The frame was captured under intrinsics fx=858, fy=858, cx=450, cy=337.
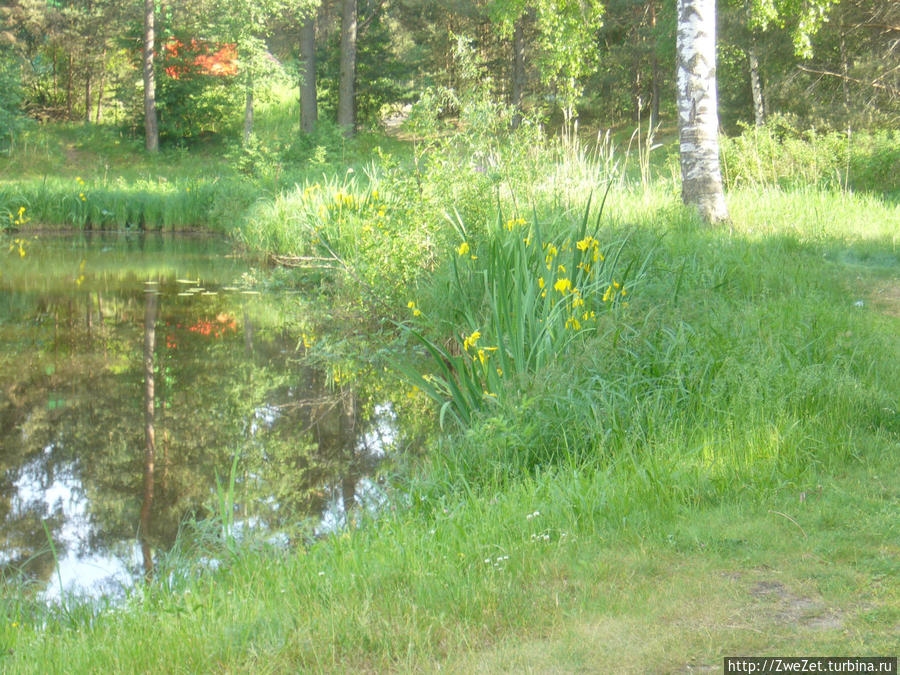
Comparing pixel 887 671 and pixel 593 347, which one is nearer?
pixel 887 671

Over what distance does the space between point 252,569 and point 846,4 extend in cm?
1827

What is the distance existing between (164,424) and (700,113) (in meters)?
6.02

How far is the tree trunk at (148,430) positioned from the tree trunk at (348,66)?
1873cm

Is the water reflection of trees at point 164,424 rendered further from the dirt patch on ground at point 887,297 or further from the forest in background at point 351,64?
the forest in background at point 351,64

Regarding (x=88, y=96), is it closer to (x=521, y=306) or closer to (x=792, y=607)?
(x=521, y=306)

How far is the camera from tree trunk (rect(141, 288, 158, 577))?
3872mm

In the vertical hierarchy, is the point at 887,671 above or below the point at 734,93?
below

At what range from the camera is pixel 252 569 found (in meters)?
3.16

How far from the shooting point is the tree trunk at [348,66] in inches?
1033

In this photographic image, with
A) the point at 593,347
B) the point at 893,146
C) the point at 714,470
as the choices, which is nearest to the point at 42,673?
the point at 714,470

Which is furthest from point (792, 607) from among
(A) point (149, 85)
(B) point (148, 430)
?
(A) point (149, 85)

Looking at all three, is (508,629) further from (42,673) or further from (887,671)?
(42,673)

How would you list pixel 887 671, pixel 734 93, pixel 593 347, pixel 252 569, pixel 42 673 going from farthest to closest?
pixel 734 93 < pixel 593 347 < pixel 252 569 < pixel 42 673 < pixel 887 671

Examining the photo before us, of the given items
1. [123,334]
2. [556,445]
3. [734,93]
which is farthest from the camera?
[734,93]
